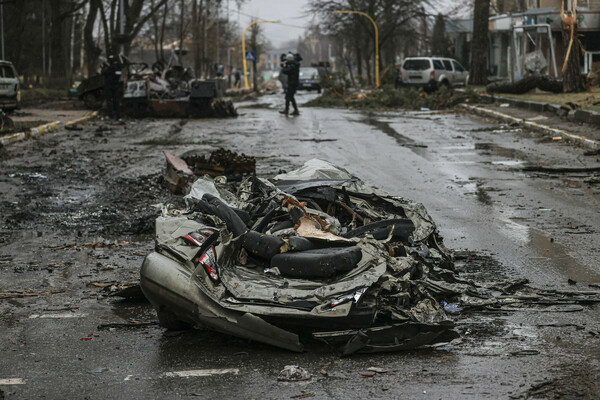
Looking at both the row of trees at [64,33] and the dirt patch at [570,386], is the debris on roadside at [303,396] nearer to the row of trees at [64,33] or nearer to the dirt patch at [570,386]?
the dirt patch at [570,386]

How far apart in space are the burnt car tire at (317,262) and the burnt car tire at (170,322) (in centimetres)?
71

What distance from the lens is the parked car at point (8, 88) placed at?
91.5 ft

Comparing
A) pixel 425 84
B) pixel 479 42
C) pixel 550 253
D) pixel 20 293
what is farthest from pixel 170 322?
pixel 479 42

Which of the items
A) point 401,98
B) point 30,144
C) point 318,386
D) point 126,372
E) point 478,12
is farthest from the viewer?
point 478,12

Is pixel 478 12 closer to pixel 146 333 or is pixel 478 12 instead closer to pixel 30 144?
pixel 30 144

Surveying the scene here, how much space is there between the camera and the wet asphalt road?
14.2ft

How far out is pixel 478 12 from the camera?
39938 millimetres

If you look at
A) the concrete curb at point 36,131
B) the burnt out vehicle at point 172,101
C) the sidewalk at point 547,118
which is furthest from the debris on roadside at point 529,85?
the concrete curb at point 36,131

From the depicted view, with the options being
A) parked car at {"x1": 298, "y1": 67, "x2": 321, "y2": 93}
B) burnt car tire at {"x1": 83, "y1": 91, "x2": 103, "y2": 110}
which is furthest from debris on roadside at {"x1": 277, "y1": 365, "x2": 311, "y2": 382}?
parked car at {"x1": 298, "y1": 67, "x2": 321, "y2": 93}

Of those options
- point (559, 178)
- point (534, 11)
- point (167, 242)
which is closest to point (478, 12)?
point (534, 11)

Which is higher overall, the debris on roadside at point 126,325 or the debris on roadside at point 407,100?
the debris on roadside at point 407,100

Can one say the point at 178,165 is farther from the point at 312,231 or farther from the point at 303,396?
the point at 303,396

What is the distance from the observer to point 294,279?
16.4 ft

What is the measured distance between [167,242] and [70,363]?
972 mm
